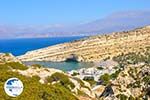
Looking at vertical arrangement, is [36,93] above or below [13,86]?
below

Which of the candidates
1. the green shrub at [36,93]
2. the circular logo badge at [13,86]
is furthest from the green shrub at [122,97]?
the circular logo badge at [13,86]

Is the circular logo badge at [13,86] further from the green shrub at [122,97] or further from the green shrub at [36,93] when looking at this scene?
the green shrub at [122,97]

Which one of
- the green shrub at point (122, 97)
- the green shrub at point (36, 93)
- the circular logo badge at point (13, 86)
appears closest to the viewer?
the circular logo badge at point (13, 86)

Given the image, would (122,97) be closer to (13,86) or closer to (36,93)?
(36,93)

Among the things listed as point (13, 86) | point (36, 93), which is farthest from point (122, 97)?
point (13, 86)

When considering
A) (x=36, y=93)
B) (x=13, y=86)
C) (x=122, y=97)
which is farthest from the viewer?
(x=122, y=97)

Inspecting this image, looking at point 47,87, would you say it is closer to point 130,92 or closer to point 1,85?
point 1,85

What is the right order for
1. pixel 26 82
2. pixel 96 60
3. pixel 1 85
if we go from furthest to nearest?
1. pixel 96 60
2. pixel 26 82
3. pixel 1 85

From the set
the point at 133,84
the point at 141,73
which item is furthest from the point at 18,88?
the point at 141,73
